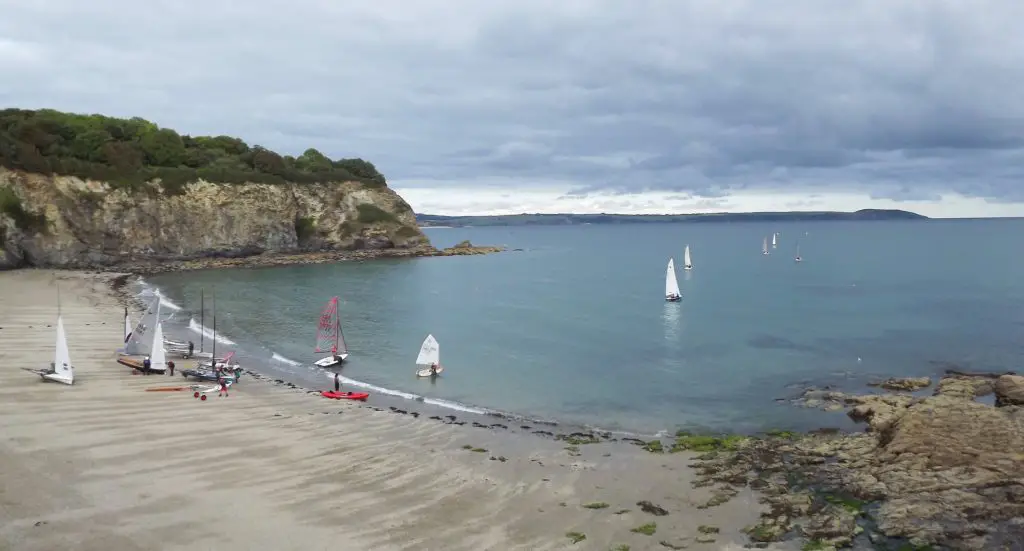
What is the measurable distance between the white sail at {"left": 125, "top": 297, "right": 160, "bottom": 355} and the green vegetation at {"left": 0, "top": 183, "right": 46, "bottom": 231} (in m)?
57.4

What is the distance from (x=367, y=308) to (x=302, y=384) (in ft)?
87.8

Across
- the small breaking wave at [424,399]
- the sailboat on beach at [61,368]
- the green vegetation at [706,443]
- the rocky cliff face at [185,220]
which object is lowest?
the small breaking wave at [424,399]

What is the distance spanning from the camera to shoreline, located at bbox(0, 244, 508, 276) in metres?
83.0

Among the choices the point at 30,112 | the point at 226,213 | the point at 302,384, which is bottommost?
the point at 302,384

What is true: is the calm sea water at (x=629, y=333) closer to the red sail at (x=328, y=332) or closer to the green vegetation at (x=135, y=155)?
the red sail at (x=328, y=332)

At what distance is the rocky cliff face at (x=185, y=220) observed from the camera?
77.9m

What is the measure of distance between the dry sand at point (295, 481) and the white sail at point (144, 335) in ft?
13.7

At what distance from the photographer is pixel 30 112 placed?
9338 centimetres

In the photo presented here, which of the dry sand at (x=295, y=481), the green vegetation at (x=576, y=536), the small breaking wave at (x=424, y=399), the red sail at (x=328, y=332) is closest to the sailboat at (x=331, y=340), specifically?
the red sail at (x=328, y=332)

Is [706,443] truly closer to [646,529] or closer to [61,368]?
[646,529]

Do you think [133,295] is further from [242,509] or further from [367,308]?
[242,509]

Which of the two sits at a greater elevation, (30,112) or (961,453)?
(30,112)

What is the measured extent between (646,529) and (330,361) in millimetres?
24931

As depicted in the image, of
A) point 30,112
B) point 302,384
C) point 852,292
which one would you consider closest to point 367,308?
point 302,384
